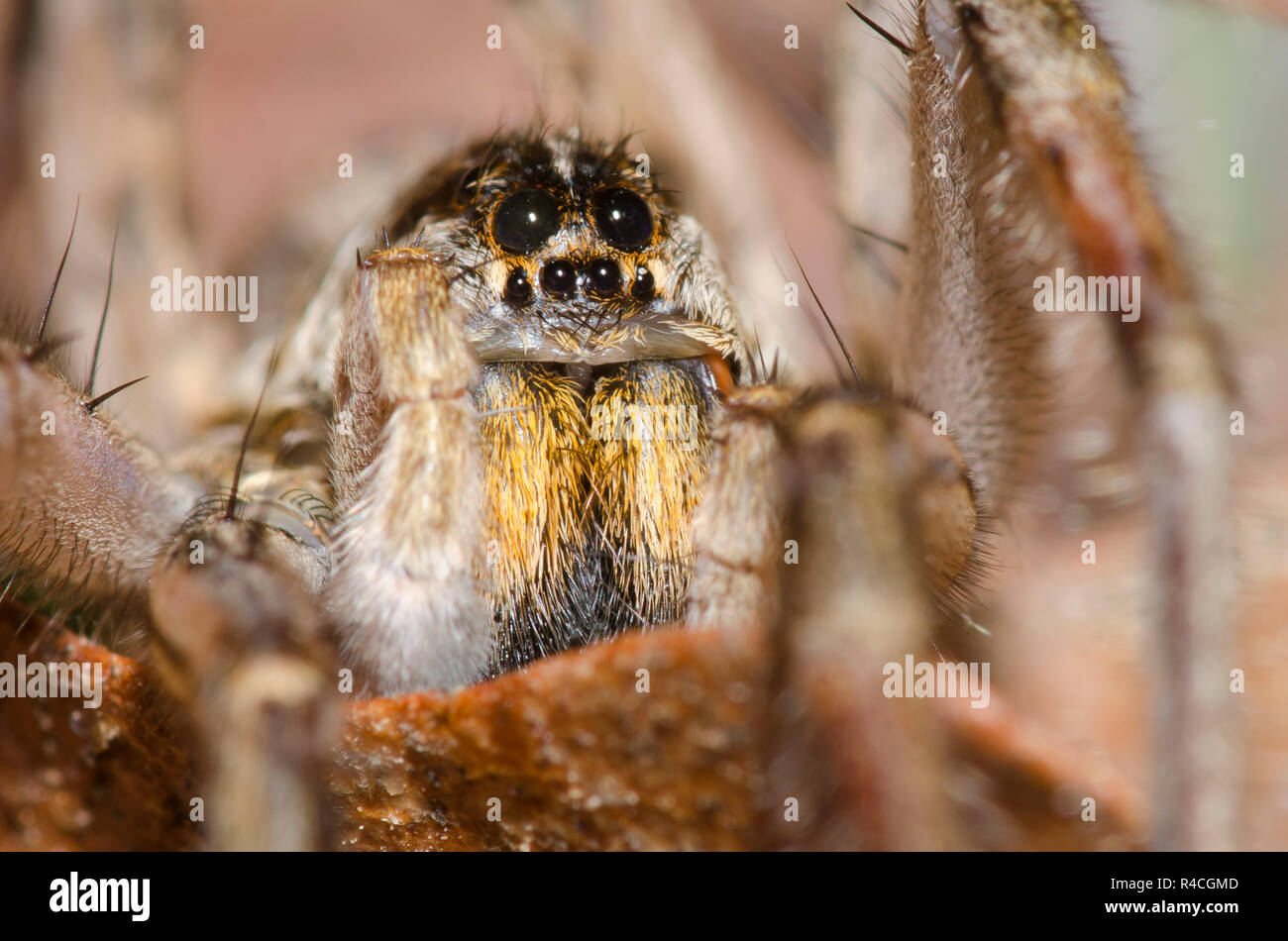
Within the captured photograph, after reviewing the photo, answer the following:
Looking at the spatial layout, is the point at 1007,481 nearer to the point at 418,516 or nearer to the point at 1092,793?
the point at 1092,793

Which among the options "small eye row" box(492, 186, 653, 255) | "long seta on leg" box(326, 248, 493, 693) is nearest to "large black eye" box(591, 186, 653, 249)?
"small eye row" box(492, 186, 653, 255)

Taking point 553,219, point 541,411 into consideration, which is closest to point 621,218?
point 553,219

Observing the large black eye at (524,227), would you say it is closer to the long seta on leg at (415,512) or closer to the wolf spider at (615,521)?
the wolf spider at (615,521)

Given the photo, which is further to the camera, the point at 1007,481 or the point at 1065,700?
the point at 1065,700

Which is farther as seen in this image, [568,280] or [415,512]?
[568,280]

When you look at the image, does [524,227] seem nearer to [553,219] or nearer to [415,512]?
[553,219]

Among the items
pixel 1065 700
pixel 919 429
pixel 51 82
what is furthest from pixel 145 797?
pixel 51 82

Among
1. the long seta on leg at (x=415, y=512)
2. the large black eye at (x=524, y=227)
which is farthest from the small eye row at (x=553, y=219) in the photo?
the long seta on leg at (x=415, y=512)
